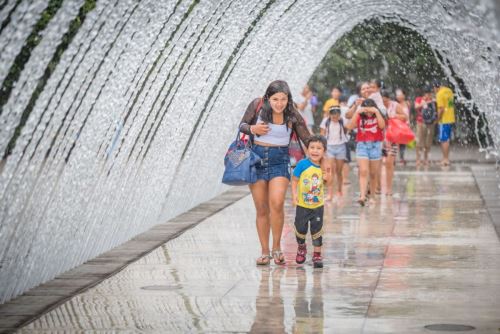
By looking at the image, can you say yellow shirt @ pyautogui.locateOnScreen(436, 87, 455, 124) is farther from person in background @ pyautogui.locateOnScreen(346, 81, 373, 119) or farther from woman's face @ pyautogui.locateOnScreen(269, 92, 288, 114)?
woman's face @ pyautogui.locateOnScreen(269, 92, 288, 114)

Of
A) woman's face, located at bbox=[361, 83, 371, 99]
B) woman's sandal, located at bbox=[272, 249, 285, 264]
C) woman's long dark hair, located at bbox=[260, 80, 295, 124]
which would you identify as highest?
woman's face, located at bbox=[361, 83, 371, 99]

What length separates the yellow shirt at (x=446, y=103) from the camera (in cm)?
2703

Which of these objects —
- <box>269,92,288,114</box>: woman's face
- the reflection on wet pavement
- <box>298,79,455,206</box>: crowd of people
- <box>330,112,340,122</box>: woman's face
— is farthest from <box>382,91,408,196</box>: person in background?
<box>269,92,288,114</box>: woman's face

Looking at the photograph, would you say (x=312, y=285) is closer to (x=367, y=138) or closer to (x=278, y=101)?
(x=278, y=101)

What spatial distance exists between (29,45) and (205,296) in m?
19.2

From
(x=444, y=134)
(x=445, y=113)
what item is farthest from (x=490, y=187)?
(x=445, y=113)

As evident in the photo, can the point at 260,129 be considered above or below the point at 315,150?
above

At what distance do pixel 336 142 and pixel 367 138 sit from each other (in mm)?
1191

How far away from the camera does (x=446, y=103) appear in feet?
89.6

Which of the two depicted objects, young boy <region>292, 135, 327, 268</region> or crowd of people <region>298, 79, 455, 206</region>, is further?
crowd of people <region>298, 79, 455, 206</region>

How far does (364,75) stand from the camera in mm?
38031

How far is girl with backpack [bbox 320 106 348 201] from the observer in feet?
58.1

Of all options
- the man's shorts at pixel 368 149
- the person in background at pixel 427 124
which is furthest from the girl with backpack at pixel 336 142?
the person in background at pixel 427 124

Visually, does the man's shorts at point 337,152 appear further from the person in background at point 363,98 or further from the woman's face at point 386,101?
the woman's face at point 386,101
